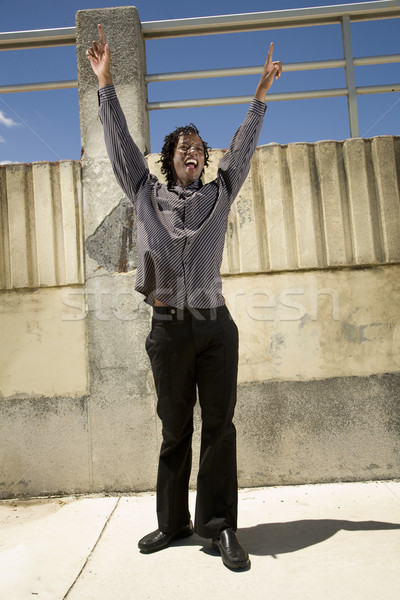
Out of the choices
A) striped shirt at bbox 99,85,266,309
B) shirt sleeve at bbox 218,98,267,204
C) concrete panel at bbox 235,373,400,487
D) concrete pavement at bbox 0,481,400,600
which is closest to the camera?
concrete pavement at bbox 0,481,400,600

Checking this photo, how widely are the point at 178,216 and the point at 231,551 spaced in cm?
147

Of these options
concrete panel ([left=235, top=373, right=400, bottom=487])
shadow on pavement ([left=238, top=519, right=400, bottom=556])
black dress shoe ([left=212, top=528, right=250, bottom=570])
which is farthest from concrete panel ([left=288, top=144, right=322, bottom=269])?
black dress shoe ([left=212, top=528, right=250, bottom=570])

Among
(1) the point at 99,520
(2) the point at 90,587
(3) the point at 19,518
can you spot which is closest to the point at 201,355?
(2) the point at 90,587

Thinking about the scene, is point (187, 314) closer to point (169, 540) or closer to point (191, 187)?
point (191, 187)

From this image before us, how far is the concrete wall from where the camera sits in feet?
9.98

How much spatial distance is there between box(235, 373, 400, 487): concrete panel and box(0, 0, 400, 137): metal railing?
5.76 ft

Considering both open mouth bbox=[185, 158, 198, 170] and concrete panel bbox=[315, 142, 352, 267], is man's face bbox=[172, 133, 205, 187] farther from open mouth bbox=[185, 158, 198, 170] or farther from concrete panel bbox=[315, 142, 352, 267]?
concrete panel bbox=[315, 142, 352, 267]

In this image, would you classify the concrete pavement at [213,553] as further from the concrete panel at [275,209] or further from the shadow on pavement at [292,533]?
the concrete panel at [275,209]

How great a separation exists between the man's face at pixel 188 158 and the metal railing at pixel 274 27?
1.11 meters

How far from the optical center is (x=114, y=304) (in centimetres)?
313

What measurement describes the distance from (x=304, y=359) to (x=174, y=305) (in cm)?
129

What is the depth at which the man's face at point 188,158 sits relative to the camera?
7.55 ft

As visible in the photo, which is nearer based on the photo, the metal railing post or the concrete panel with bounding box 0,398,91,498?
the concrete panel with bounding box 0,398,91,498

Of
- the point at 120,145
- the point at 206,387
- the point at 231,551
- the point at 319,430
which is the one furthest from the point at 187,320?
the point at 319,430
